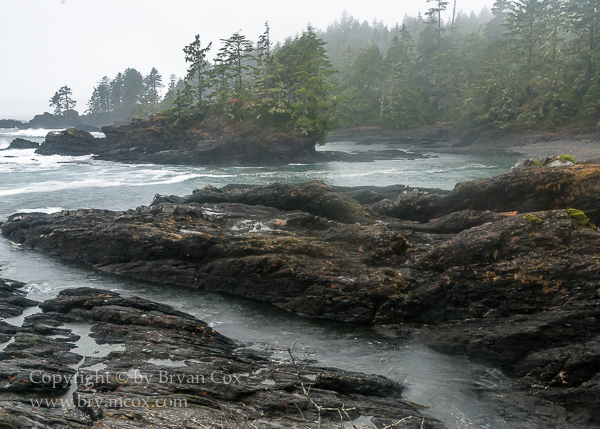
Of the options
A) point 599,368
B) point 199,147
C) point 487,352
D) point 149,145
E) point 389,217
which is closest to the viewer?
point 599,368

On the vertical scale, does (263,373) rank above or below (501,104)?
below

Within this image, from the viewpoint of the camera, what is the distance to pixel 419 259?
33.7 ft

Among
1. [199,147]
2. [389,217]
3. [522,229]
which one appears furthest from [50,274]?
[199,147]

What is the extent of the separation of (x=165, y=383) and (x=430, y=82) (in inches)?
2936

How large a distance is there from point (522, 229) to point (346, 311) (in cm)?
440

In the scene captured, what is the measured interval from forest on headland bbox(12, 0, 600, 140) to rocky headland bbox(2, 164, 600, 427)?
30.6 m

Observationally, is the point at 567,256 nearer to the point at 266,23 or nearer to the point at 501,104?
the point at 501,104

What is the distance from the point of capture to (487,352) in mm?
7496

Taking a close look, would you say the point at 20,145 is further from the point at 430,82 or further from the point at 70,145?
the point at 430,82

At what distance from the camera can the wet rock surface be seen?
14.7 feet

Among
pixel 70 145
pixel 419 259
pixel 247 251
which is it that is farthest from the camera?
pixel 70 145

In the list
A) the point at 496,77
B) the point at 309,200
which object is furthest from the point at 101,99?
the point at 309,200

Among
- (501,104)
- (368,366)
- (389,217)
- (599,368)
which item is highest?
(501,104)
